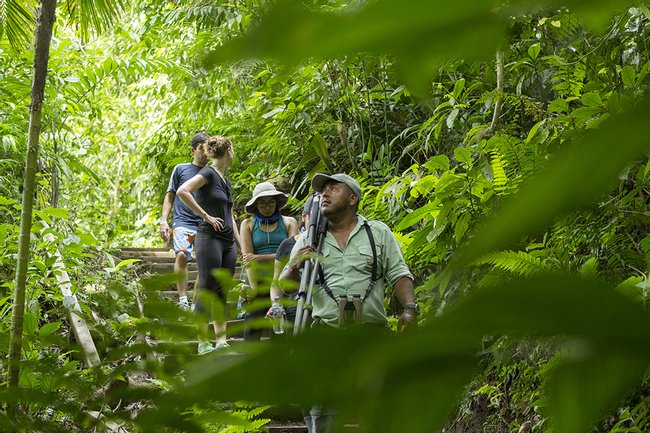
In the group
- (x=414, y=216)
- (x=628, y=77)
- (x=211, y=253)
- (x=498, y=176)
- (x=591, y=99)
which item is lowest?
(x=211, y=253)

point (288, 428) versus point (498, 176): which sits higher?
point (498, 176)

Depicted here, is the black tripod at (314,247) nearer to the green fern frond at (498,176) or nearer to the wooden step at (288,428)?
the green fern frond at (498,176)

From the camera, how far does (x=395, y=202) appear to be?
7098 millimetres

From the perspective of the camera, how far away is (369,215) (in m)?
7.48

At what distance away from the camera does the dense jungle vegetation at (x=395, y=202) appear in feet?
1.01

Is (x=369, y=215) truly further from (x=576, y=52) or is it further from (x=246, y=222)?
(x=576, y=52)

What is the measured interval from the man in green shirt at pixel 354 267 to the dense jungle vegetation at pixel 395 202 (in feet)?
1.01

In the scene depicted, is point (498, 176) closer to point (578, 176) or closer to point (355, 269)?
point (355, 269)

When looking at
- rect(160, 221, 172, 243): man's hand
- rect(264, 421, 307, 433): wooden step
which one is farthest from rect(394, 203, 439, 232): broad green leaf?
rect(160, 221, 172, 243): man's hand

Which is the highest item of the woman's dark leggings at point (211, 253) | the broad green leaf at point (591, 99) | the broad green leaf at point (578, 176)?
the broad green leaf at point (591, 99)

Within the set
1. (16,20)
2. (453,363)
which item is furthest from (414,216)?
(453,363)

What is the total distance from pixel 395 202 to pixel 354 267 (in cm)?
227

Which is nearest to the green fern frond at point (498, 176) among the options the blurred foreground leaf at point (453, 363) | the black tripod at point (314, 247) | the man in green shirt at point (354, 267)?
the man in green shirt at point (354, 267)

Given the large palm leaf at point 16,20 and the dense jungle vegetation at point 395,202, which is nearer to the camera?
the dense jungle vegetation at point 395,202
